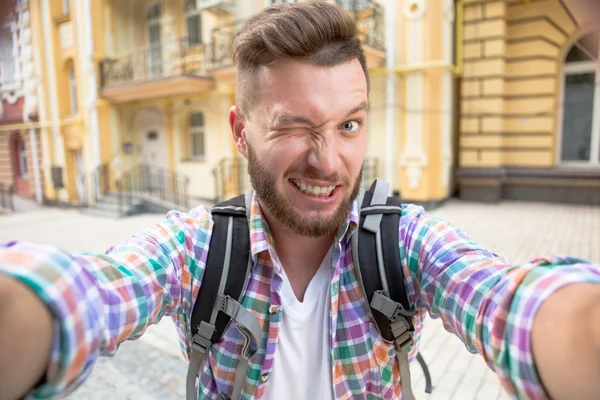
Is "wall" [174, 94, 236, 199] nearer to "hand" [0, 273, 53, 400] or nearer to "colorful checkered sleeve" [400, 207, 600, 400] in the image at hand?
"colorful checkered sleeve" [400, 207, 600, 400]

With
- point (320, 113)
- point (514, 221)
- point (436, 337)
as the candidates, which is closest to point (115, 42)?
point (514, 221)

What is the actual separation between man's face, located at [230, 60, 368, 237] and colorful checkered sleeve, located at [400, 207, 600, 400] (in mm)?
221

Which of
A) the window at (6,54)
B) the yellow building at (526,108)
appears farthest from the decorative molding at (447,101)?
the window at (6,54)

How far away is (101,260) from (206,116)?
1069 centimetres

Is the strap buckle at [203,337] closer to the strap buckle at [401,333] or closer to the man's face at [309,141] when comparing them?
the man's face at [309,141]

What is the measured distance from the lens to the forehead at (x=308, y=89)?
1.10m

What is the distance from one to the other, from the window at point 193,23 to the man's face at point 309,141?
1110 centimetres

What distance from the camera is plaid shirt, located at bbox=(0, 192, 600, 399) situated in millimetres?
680

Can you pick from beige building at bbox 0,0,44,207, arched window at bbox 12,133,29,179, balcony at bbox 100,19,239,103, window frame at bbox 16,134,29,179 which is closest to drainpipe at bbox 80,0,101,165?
balcony at bbox 100,19,239,103

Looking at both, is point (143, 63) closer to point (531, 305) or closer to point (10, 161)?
point (10, 161)

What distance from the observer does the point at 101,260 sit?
927 mm

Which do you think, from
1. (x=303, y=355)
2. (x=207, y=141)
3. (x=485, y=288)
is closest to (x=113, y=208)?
(x=207, y=141)

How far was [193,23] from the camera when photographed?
1138cm

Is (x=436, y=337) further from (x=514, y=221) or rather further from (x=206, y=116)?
(x=206, y=116)
